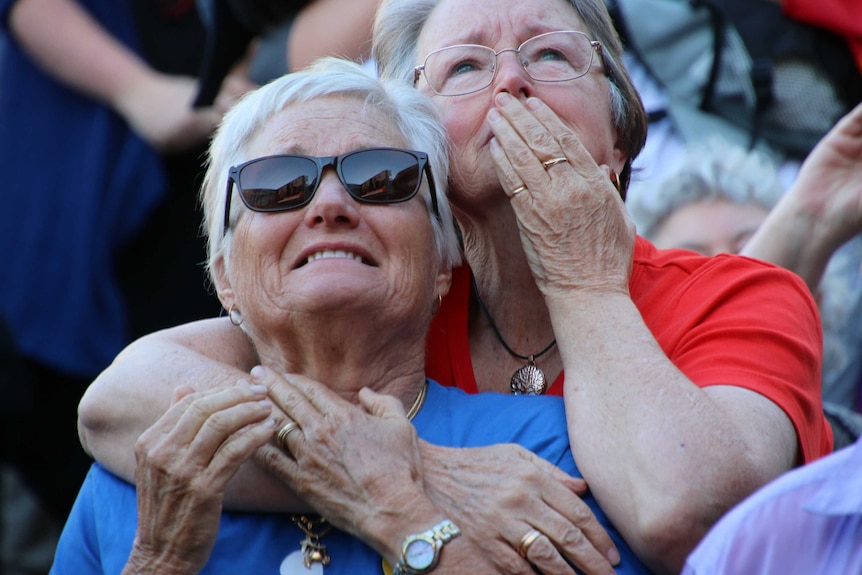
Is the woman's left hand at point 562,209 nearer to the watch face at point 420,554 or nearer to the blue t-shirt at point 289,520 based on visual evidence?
the blue t-shirt at point 289,520

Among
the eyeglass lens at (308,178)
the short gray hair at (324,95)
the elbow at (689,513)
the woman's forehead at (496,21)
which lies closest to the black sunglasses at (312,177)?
the eyeglass lens at (308,178)

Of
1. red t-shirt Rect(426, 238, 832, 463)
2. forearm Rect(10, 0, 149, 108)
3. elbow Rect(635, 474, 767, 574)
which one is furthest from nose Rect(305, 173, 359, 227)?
forearm Rect(10, 0, 149, 108)

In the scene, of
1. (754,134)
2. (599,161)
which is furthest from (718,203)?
(599,161)

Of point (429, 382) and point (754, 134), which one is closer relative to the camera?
point (429, 382)

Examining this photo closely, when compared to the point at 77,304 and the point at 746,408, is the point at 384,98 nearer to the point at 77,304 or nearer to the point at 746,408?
the point at 746,408

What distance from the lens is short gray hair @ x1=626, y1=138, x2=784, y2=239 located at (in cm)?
448

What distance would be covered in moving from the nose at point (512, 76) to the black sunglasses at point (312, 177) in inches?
13.3

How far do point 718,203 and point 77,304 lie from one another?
246cm

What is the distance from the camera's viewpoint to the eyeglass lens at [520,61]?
3.05 meters

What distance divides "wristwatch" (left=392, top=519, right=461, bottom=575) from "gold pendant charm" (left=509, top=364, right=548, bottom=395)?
28.1 inches

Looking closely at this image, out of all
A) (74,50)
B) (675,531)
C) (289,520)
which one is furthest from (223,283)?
(74,50)

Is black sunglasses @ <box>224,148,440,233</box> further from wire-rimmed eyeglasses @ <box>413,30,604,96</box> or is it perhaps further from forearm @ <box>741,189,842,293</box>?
forearm @ <box>741,189,842,293</box>

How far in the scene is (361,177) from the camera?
107 inches

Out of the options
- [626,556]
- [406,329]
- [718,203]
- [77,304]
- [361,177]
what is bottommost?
[77,304]
